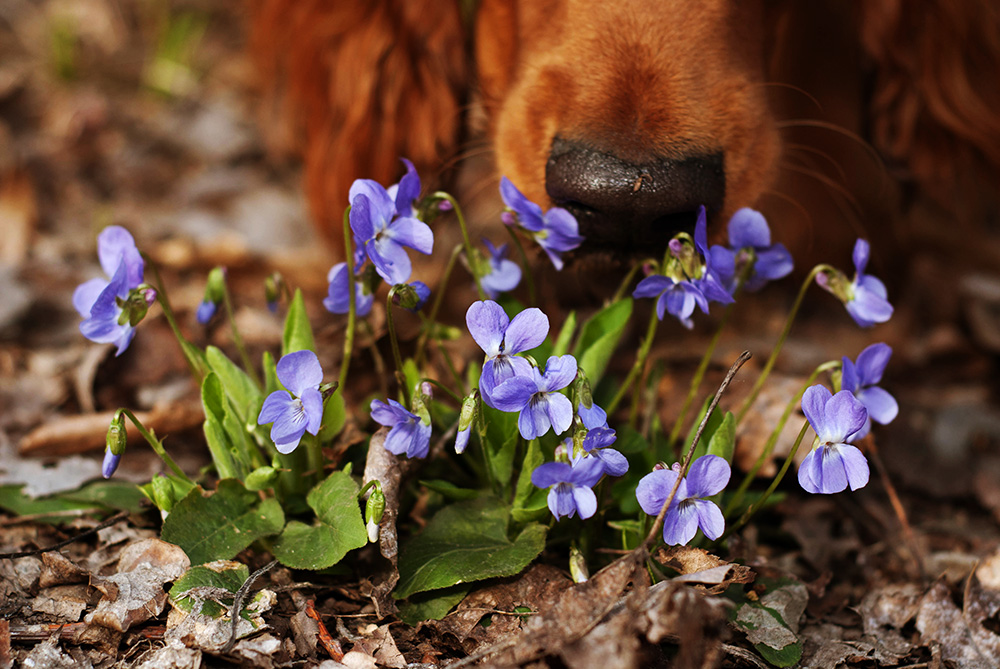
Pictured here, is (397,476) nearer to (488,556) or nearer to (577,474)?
(488,556)

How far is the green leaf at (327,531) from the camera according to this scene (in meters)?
1.14

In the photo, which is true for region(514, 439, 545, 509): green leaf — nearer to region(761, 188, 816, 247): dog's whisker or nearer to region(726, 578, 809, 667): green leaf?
region(726, 578, 809, 667): green leaf

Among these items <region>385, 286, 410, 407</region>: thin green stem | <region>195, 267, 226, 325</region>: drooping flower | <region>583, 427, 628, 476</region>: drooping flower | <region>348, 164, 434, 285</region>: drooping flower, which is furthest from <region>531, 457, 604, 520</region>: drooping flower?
<region>195, 267, 226, 325</region>: drooping flower

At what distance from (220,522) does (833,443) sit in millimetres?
872

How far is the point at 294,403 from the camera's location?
112cm

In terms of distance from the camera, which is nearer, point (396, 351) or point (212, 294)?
point (396, 351)

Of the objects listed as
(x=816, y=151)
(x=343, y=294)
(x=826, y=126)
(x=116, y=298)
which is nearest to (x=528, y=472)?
(x=343, y=294)

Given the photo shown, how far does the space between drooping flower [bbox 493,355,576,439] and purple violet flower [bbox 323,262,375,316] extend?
1.18 ft

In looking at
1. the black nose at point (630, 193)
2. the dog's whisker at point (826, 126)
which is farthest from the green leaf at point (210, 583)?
the dog's whisker at point (826, 126)

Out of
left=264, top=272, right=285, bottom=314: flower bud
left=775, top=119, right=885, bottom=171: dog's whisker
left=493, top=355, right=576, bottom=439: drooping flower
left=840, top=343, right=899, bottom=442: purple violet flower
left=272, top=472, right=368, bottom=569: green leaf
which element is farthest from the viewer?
left=775, top=119, right=885, bottom=171: dog's whisker

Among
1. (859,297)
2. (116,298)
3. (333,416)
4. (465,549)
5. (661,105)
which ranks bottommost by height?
(465,549)

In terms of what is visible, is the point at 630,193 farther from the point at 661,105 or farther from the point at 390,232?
the point at 390,232

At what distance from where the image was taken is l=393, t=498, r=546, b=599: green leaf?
1141mm

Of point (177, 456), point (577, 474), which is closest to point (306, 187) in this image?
point (177, 456)
